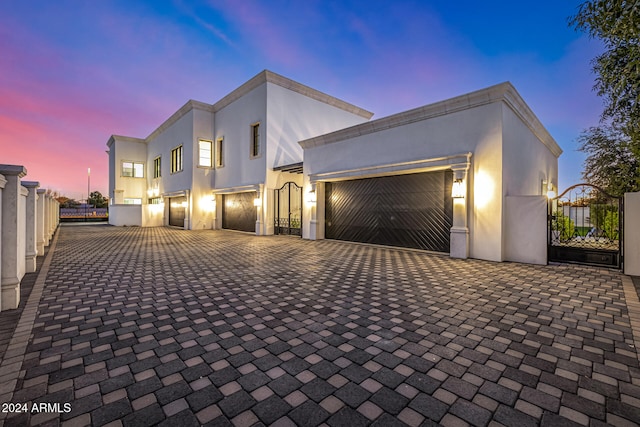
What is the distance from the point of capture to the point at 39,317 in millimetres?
3619

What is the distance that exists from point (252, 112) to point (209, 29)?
7.30m

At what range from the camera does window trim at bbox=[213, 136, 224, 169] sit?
18.8m

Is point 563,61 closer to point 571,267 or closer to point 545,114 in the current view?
point 571,267

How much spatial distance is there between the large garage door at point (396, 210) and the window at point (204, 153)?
447 inches

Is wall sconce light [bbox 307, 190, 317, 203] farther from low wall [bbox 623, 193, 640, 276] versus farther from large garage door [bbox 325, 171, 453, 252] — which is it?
low wall [bbox 623, 193, 640, 276]

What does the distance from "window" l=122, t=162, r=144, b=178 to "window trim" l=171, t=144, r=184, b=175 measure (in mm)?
9597

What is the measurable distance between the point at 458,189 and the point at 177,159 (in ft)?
67.9

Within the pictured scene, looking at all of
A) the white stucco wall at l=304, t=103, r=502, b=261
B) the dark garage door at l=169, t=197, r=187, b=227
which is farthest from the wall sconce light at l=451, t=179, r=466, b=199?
the dark garage door at l=169, t=197, r=187, b=227

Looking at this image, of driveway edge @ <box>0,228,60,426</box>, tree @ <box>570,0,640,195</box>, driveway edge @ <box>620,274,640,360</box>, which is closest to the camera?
driveway edge @ <box>0,228,60,426</box>

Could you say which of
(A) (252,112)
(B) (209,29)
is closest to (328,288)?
(A) (252,112)

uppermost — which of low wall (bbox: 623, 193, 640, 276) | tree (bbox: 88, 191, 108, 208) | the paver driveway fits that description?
tree (bbox: 88, 191, 108, 208)

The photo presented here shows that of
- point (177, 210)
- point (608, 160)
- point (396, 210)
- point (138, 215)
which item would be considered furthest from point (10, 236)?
point (138, 215)

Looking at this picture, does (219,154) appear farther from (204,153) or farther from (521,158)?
(521,158)

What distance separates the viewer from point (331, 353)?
2.71 meters
